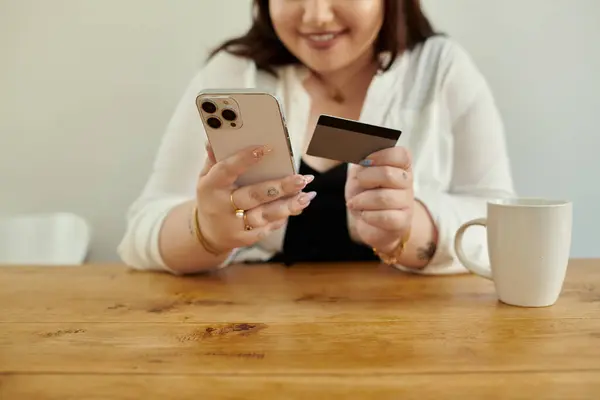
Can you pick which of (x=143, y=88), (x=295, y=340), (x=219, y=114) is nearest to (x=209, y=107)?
(x=219, y=114)

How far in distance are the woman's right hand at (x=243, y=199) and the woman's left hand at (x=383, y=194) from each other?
7 cm

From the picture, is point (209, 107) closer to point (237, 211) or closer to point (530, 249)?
point (237, 211)

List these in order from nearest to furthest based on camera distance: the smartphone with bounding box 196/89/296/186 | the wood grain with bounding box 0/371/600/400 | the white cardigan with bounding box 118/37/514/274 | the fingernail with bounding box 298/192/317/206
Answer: the wood grain with bounding box 0/371/600/400 < the smartphone with bounding box 196/89/296/186 < the fingernail with bounding box 298/192/317/206 < the white cardigan with bounding box 118/37/514/274

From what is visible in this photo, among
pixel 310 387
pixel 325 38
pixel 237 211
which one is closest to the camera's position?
pixel 310 387

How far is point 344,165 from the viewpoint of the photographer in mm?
913

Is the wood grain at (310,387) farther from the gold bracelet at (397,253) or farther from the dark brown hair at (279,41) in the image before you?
the dark brown hair at (279,41)

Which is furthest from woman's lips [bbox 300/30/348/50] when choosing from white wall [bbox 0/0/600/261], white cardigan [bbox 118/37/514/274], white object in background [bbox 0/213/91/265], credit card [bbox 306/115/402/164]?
white object in background [bbox 0/213/91/265]

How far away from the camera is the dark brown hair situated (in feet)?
3.09

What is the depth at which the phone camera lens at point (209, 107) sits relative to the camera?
550 millimetres

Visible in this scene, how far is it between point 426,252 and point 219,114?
13.2 inches

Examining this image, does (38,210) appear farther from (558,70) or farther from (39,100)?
(558,70)

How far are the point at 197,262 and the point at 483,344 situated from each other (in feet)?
1.33

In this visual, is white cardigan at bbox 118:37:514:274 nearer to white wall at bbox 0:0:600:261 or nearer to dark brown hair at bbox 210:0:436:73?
dark brown hair at bbox 210:0:436:73

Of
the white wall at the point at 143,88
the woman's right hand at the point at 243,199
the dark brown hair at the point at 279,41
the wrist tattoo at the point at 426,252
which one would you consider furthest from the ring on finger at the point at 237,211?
the white wall at the point at 143,88
